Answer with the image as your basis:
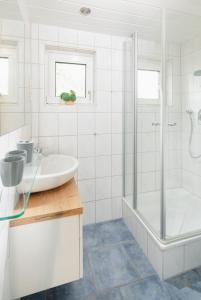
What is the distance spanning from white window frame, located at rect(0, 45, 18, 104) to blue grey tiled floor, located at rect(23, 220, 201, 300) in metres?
1.26

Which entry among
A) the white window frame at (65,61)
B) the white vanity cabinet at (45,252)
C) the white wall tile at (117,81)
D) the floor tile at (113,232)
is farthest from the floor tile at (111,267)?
the white wall tile at (117,81)

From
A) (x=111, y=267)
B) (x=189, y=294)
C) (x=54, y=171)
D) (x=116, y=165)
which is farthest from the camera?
(x=116, y=165)

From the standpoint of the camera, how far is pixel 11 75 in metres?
1.05

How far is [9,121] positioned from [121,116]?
1.27 metres

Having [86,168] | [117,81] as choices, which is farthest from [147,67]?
[86,168]

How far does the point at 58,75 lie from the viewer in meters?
1.90

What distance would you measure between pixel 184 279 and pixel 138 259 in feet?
1.16

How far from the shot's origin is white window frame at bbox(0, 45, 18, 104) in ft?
3.07

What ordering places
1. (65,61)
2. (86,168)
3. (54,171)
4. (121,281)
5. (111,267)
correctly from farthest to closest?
(86,168), (65,61), (54,171), (111,267), (121,281)

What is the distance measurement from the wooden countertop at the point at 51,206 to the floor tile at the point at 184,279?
0.90 meters

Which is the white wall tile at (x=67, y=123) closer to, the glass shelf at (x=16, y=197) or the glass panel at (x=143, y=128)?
the glass panel at (x=143, y=128)

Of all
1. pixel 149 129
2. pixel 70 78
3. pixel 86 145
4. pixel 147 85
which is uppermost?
pixel 70 78

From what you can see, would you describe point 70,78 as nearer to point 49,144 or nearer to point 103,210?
point 49,144

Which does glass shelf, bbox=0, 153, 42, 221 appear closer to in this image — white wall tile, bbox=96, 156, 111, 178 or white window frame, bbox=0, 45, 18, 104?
white window frame, bbox=0, 45, 18, 104
